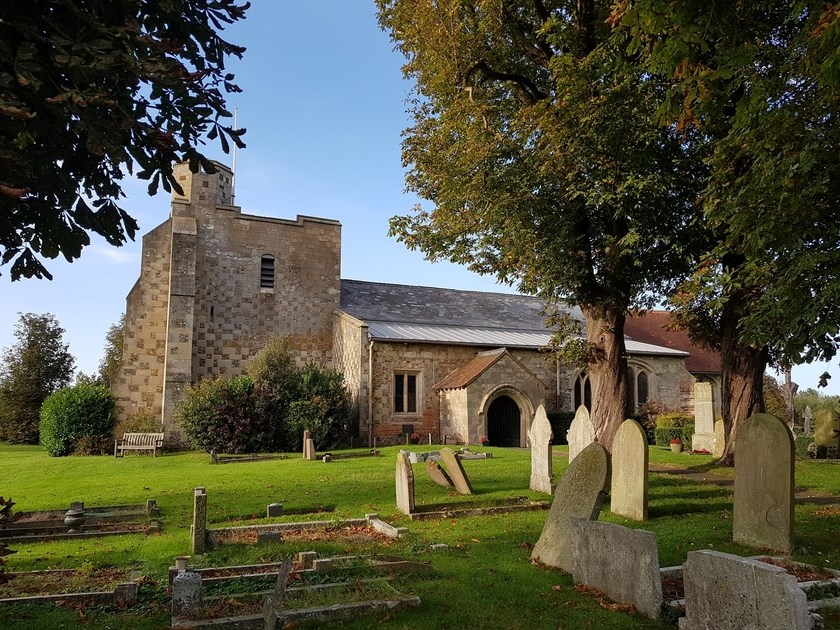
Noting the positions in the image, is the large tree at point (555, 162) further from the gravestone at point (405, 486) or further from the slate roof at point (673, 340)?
the slate roof at point (673, 340)

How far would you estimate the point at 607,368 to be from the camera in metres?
15.8

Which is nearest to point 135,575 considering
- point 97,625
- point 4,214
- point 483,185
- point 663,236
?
point 97,625

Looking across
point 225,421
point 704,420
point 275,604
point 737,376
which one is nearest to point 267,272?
point 225,421

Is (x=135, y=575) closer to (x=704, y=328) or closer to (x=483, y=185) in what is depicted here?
(x=483, y=185)

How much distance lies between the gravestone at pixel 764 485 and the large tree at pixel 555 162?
19.7 ft

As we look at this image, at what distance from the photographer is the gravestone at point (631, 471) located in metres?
10.1

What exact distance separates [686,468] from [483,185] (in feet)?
31.8

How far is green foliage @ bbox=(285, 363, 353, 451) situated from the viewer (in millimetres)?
25156

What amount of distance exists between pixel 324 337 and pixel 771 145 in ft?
79.8

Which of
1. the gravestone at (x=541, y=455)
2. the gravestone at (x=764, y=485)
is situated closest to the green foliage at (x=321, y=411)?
the gravestone at (x=541, y=455)

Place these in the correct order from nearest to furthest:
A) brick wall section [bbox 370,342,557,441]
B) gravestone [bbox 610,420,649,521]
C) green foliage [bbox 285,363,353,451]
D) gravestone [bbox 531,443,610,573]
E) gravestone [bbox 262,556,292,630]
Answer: gravestone [bbox 262,556,292,630], gravestone [bbox 531,443,610,573], gravestone [bbox 610,420,649,521], green foliage [bbox 285,363,353,451], brick wall section [bbox 370,342,557,441]

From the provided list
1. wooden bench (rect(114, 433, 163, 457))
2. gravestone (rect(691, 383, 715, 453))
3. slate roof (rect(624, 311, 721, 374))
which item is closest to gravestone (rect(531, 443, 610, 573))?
gravestone (rect(691, 383, 715, 453))

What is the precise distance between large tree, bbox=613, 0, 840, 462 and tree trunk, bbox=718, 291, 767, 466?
4254 mm

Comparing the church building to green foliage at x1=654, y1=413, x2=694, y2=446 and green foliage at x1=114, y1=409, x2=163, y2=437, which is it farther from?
green foliage at x1=654, y1=413, x2=694, y2=446
